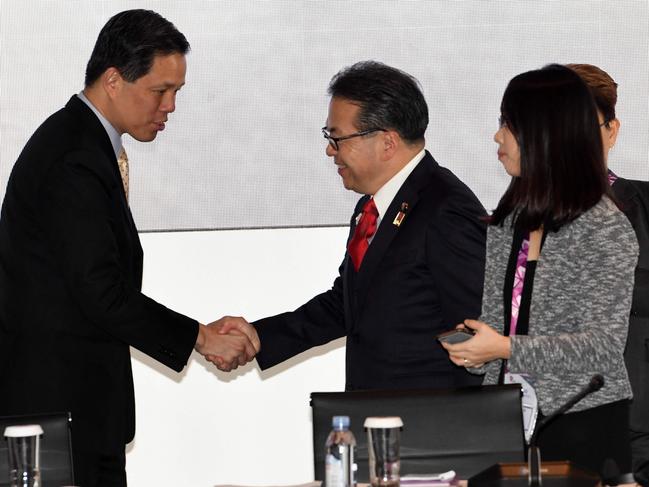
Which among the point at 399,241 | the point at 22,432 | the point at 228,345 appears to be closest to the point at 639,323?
the point at 399,241

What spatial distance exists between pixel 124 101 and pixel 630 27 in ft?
7.34

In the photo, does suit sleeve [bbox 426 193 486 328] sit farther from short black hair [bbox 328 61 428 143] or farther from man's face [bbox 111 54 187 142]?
man's face [bbox 111 54 187 142]

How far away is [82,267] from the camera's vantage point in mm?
3141

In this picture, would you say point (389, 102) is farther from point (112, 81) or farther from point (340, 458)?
point (340, 458)

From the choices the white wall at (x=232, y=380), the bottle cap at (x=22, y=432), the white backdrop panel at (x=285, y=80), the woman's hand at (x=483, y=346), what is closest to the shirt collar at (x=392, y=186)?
the woman's hand at (x=483, y=346)

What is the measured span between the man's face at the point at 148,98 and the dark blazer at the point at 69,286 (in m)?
0.12

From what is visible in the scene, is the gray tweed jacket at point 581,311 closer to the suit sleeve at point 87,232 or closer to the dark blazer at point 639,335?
the dark blazer at point 639,335

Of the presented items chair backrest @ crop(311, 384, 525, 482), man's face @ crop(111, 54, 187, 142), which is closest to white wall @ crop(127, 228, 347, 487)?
man's face @ crop(111, 54, 187, 142)

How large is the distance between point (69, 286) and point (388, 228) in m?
0.98

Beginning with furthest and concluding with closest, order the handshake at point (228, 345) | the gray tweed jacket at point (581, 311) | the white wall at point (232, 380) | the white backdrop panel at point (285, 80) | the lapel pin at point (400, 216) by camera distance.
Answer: the white wall at point (232, 380)
the white backdrop panel at point (285, 80)
the handshake at point (228, 345)
the lapel pin at point (400, 216)
the gray tweed jacket at point (581, 311)

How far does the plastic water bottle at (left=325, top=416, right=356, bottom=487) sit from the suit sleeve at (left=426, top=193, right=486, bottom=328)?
0.92 meters

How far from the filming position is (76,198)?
314 cm

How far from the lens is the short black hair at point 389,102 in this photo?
3.29 m

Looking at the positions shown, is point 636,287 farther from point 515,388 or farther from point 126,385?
point 126,385
